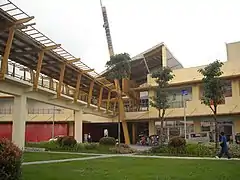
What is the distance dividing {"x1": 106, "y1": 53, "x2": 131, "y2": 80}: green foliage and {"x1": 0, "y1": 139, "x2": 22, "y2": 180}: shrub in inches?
781

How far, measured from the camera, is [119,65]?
27.1m

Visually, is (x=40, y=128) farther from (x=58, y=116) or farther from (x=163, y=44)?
(x=163, y=44)

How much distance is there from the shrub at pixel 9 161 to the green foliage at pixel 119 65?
1983 cm

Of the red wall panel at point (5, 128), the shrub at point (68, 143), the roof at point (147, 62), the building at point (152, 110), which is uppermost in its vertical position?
the roof at point (147, 62)

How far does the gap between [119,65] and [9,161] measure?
66.2 feet

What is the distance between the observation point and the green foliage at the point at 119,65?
27195 mm

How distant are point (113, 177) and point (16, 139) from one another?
51.5ft

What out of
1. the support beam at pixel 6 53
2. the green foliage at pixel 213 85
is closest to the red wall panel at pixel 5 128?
the support beam at pixel 6 53

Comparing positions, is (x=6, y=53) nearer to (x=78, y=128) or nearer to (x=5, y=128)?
(x=78, y=128)

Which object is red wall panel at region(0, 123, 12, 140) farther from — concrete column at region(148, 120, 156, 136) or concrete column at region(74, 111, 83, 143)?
concrete column at region(148, 120, 156, 136)

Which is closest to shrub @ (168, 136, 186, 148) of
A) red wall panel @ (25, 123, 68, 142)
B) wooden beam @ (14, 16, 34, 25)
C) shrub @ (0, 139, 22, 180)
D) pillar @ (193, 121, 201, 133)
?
wooden beam @ (14, 16, 34, 25)

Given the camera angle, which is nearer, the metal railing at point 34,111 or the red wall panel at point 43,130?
the metal railing at point 34,111

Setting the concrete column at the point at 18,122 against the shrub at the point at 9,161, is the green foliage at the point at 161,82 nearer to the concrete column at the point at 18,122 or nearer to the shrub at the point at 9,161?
the concrete column at the point at 18,122

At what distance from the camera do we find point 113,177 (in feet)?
34.5
